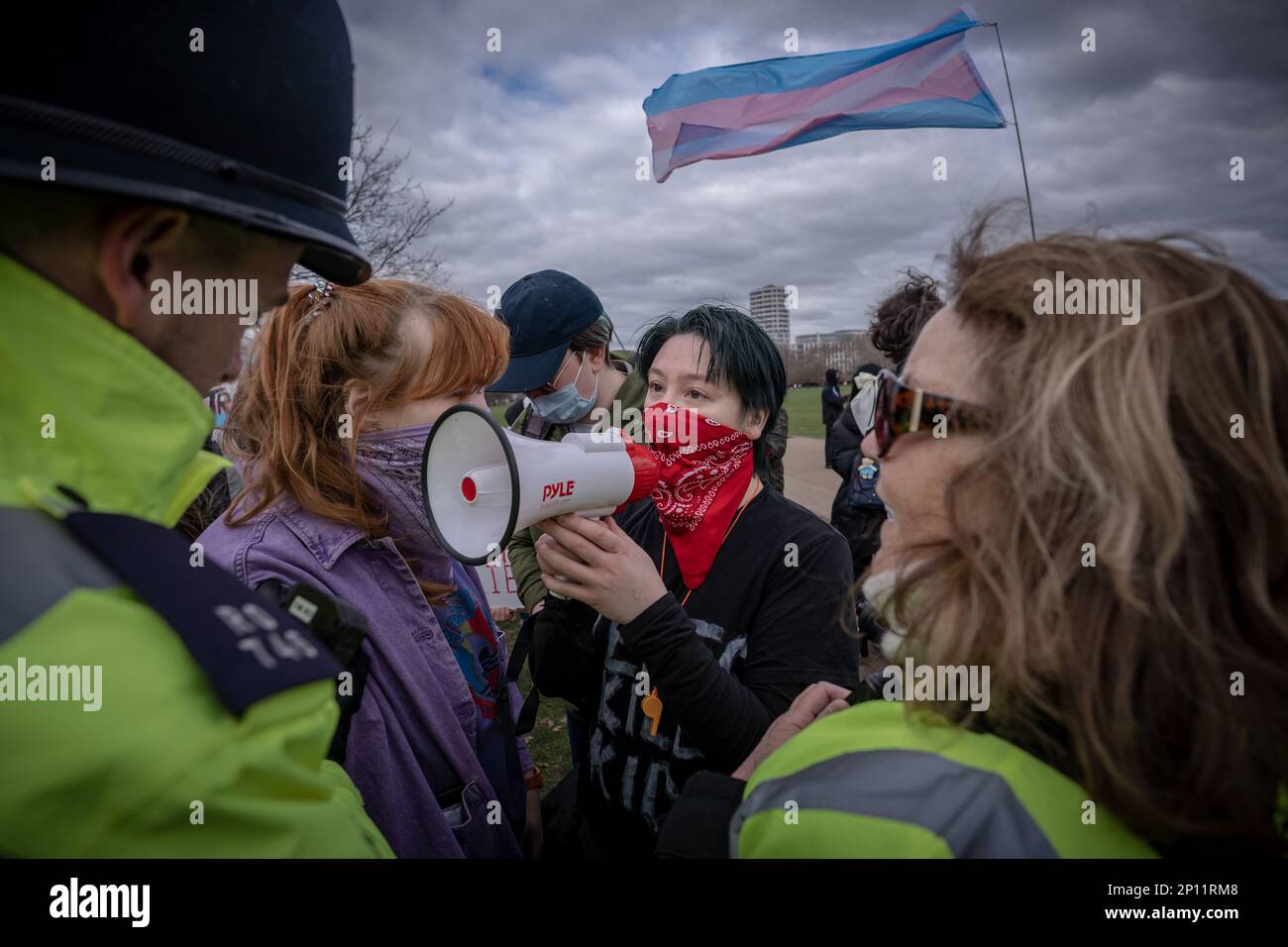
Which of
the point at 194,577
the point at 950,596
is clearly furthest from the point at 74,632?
the point at 950,596

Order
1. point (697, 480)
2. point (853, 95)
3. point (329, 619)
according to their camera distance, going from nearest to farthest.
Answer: point (329, 619), point (697, 480), point (853, 95)

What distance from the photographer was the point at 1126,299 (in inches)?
43.9

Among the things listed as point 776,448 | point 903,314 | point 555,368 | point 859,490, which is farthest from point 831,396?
point 555,368

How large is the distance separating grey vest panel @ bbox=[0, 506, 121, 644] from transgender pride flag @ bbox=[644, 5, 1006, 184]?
8084 mm

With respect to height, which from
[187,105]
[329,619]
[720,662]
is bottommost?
[720,662]

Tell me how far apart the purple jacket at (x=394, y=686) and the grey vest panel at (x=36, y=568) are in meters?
1.01

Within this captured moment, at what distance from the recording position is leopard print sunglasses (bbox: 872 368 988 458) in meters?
1.25

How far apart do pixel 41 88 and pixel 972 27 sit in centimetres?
829

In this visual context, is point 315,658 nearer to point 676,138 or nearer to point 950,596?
point 950,596

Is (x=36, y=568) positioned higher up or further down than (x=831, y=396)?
further down

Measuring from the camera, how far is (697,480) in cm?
248

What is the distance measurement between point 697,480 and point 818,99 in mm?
7257

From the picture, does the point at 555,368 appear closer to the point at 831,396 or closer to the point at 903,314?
the point at 903,314

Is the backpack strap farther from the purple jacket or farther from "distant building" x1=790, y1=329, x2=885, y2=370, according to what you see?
"distant building" x1=790, y1=329, x2=885, y2=370
